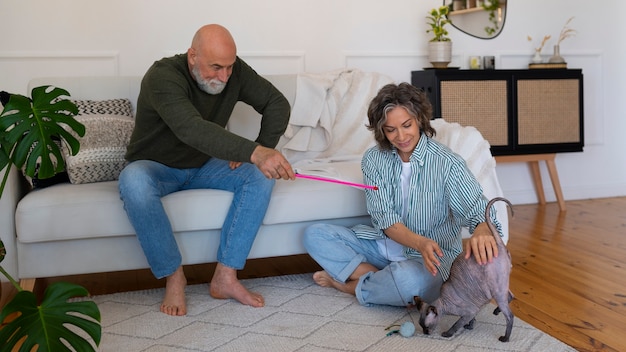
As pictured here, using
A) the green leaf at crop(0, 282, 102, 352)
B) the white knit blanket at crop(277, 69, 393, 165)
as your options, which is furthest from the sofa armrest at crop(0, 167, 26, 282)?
the white knit blanket at crop(277, 69, 393, 165)

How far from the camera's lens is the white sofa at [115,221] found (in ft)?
7.97

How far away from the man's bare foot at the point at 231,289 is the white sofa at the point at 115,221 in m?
0.15

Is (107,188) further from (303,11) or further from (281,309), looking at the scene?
(303,11)

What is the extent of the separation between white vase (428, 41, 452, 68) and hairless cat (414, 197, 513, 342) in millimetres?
2109

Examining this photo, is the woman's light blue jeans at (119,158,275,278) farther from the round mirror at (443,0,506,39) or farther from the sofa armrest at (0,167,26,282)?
the round mirror at (443,0,506,39)

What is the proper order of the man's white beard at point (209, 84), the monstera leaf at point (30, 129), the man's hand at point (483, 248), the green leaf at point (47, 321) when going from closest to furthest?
the green leaf at point (47, 321)
the monstera leaf at point (30, 129)
the man's hand at point (483, 248)
the man's white beard at point (209, 84)

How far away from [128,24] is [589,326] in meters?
2.65

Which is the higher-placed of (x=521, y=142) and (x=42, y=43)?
(x=42, y=43)

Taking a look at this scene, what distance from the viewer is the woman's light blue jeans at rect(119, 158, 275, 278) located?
2.38 m

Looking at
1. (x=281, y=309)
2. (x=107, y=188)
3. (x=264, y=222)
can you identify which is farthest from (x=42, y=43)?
(x=281, y=309)

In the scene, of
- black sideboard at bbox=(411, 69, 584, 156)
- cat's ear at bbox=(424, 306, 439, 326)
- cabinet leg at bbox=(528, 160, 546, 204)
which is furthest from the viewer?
cabinet leg at bbox=(528, 160, 546, 204)

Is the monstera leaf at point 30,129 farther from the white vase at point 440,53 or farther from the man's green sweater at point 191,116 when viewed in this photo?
the white vase at point 440,53

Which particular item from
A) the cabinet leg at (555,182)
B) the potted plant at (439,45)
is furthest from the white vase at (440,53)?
the cabinet leg at (555,182)

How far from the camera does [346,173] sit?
2.76 m
